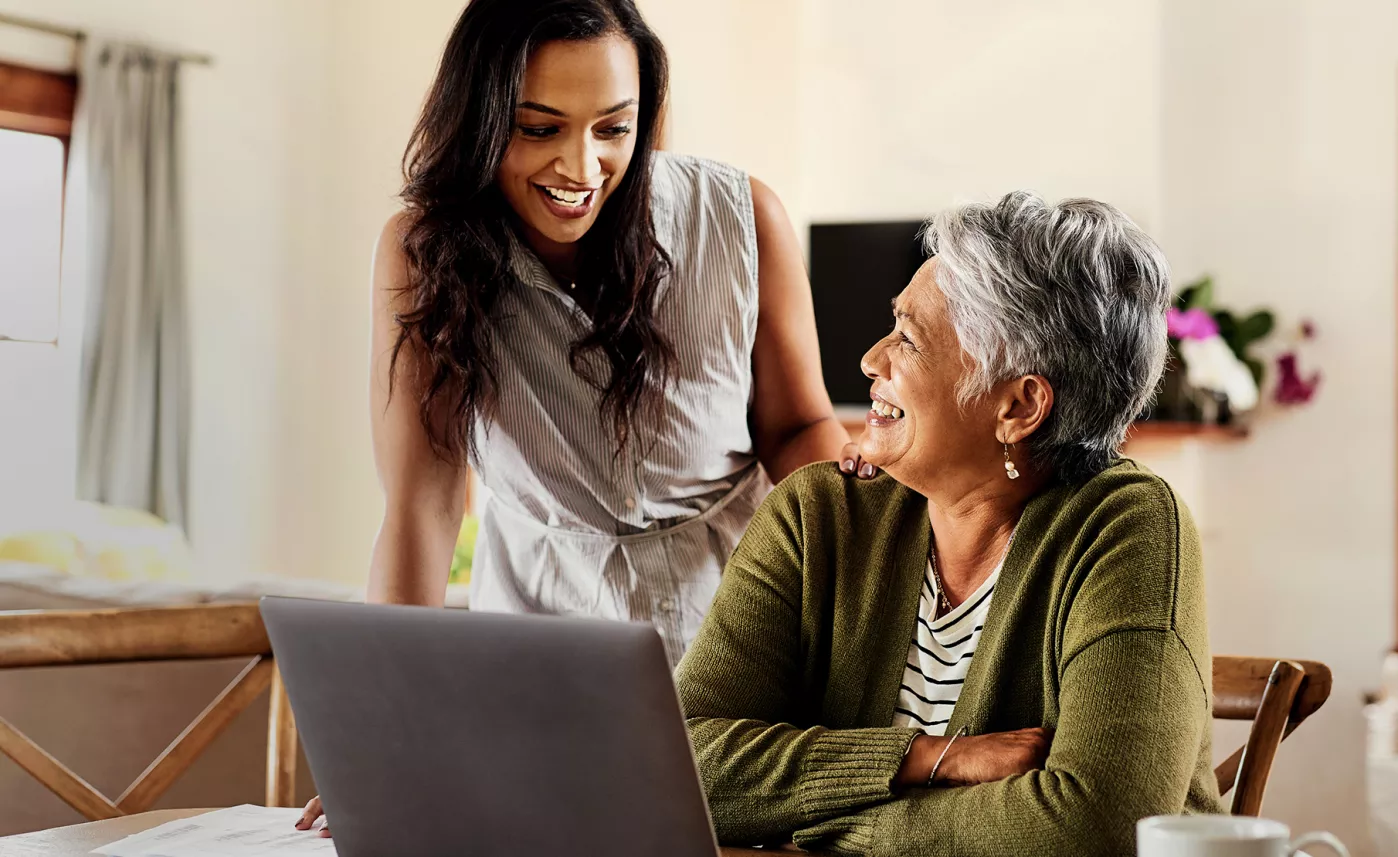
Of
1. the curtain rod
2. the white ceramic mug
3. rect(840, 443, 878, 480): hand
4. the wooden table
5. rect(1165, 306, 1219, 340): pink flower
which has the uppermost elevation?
the curtain rod

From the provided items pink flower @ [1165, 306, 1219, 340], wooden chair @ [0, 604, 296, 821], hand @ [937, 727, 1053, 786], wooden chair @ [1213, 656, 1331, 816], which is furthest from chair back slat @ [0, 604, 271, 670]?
pink flower @ [1165, 306, 1219, 340]

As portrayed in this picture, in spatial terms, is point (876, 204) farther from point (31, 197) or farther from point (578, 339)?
point (578, 339)

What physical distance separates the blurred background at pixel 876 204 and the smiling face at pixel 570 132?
316 cm

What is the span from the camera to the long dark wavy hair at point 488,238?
5.06ft

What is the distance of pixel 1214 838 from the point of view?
76 cm

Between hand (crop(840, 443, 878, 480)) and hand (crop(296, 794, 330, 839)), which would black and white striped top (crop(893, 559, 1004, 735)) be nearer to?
hand (crop(840, 443, 878, 480))

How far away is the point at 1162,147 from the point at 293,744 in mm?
4283

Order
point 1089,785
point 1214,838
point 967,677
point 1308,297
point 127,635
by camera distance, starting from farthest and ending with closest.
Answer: point 1308,297
point 127,635
point 967,677
point 1089,785
point 1214,838

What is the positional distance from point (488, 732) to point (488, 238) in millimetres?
821

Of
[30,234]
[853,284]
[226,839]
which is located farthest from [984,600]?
[30,234]

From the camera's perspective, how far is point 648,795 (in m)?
0.90

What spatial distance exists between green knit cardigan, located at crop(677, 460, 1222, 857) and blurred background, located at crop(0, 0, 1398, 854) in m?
2.99

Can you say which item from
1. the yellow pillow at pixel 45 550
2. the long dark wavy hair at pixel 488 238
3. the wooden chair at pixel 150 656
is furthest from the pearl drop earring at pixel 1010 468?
the yellow pillow at pixel 45 550

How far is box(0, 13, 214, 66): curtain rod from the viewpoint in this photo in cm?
555
